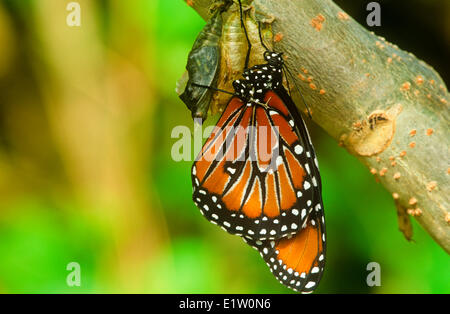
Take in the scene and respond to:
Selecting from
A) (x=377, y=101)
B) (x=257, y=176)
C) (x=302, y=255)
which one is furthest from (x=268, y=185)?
(x=377, y=101)

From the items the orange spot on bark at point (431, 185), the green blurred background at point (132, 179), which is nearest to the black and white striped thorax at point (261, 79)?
the orange spot on bark at point (431, 185)

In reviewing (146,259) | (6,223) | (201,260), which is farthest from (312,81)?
(6,223)

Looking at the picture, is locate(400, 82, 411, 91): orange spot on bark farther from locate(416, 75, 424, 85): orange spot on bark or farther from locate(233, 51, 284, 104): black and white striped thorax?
locate(233, 51, 284, 104): black and white striped thorax

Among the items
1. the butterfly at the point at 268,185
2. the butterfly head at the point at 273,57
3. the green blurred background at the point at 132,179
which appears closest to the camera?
the butterfly head at the point at 273,57

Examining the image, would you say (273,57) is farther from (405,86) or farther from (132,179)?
(132,179)

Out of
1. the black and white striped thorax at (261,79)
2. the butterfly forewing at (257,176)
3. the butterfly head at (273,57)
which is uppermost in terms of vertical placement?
the butterfly head at (273,57)

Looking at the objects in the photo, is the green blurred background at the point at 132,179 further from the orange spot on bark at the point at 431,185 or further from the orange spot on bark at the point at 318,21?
the orange spot on bark at the point at 318,21

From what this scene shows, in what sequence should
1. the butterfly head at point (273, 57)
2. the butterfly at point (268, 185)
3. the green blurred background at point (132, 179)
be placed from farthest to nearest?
the green blurred background at point (132, 179)
the butterfly at point (268, 185)
the butterfly head at point (273, 57)
